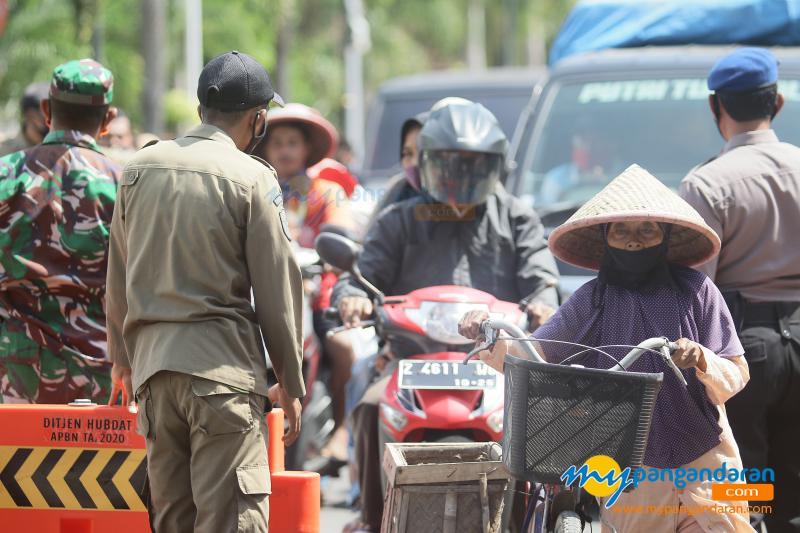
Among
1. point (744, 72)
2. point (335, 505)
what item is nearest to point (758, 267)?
point (744, 72)

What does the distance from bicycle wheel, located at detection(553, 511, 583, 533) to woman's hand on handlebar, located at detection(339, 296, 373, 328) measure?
183 cm

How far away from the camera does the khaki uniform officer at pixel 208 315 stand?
4.35m

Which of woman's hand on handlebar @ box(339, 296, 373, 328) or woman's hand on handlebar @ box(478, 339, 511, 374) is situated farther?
woman's hand on handlebar @ box(339, 296, 373, 328)

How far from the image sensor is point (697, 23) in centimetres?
973

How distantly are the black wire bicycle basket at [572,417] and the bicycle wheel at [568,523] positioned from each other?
0.32m

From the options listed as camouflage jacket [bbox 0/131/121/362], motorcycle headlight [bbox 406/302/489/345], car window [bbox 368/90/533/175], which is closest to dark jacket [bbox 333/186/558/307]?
motorcycle headlight [bbox 406/302/489/345]

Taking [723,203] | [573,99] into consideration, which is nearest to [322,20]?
[573,99]

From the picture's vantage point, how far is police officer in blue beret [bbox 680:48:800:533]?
558cm

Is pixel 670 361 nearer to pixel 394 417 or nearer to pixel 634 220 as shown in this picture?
pixel 634 220

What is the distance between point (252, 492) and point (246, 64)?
1388mm

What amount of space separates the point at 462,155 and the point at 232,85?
75.9 inches

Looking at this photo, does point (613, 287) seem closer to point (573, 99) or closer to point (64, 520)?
point (64, 520)

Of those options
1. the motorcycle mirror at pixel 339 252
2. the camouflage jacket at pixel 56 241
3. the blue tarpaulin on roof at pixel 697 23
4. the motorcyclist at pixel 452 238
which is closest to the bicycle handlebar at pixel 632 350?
the motorcycle mirror at pixel 339 252

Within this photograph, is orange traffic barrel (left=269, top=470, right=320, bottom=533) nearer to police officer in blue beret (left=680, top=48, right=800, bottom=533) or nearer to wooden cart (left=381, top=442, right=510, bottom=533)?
wooden cart (left=381, top=442, right=510, bottom=533)
